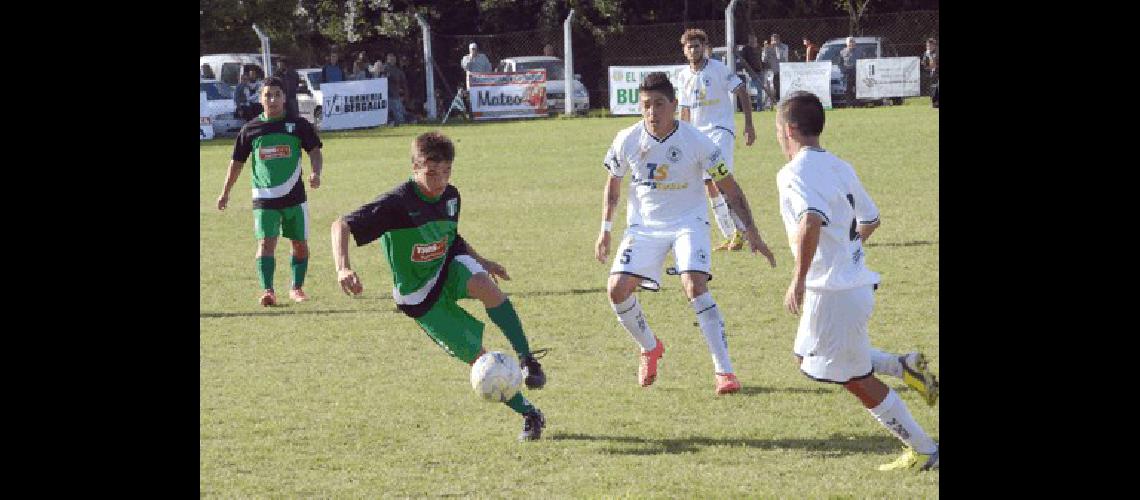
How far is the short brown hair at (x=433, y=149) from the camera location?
294 inches

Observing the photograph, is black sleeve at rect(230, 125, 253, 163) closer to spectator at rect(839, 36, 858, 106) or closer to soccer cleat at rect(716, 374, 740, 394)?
soccer cleat at rect(716, 374, 740, 394)

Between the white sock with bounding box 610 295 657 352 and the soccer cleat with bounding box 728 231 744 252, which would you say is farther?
the soccer cleat with bounding box 728 231 744 252

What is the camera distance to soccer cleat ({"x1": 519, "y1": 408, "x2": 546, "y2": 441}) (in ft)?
24.5

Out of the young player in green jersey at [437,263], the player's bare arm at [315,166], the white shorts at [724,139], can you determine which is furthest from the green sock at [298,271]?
the young player in green jersey at [437,263]

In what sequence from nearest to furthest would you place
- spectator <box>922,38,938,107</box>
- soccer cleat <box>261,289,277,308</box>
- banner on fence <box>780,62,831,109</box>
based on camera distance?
soccer cleat <box>261,289,277,308</box> → banner on fence <box>780,62,831,109</box> → spectator <box>922,38,938,107</box>

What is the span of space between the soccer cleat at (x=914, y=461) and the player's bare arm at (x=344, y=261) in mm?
2604

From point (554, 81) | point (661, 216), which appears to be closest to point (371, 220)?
point (661, 216)

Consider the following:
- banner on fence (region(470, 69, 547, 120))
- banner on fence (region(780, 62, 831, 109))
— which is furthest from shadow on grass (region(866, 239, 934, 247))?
banner on fence (region(470, 69, 547, 120))

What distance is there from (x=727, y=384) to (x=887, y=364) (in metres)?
1.56

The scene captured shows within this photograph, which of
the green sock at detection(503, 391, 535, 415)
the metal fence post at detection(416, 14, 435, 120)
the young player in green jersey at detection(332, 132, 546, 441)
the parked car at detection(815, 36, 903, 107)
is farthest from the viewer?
the metal fence post at detection(416, 14, 435, 120)

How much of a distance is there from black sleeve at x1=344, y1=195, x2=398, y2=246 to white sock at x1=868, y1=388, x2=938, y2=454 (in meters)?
2.65
